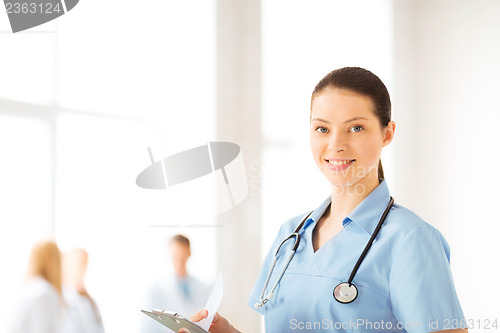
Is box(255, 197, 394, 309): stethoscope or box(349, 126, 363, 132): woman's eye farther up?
box(349, 126, 363, 132): woman's eye

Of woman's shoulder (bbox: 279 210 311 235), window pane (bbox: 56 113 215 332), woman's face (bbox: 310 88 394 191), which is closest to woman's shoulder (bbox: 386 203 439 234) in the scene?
woman's face (bbox: 310 88 394 191)

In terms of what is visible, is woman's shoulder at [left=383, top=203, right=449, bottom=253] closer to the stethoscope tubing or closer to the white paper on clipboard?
the stethoscope tubing

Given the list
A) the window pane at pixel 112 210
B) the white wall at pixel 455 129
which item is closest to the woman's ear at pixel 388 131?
the window pane at pixel 112 210

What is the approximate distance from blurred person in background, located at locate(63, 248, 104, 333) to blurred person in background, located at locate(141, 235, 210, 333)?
0.69 feet

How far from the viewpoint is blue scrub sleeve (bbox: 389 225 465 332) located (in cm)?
104

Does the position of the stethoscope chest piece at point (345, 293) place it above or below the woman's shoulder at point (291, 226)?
below

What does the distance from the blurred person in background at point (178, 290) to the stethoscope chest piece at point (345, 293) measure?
65 cm

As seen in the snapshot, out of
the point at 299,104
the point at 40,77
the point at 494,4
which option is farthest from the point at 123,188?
the point at 494,4

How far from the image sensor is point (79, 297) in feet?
4.41

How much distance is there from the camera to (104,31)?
4.77 feet

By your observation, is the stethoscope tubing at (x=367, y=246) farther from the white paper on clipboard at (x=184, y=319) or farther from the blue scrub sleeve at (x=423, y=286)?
the white paper on clipboard at (x=184, y=319)

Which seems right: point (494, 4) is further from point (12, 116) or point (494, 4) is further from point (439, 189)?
point (12, 116)

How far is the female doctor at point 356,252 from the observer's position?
3.47 feet

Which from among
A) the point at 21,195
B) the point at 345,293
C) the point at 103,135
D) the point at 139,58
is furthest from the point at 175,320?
the point at 139,58
